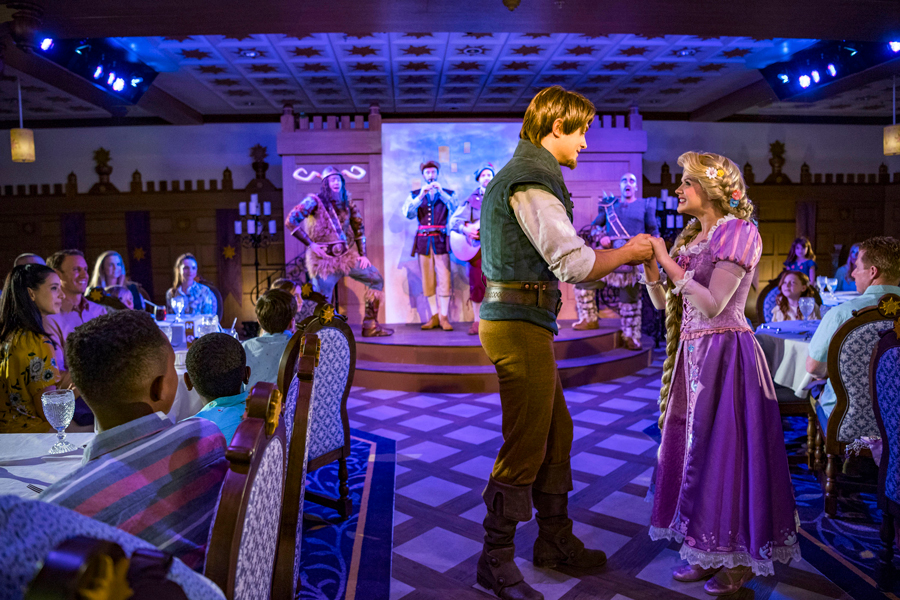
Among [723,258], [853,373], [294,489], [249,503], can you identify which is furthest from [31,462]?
[853,373]

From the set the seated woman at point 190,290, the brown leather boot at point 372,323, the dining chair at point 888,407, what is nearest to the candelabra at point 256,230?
the brown leather boot at point 372,323

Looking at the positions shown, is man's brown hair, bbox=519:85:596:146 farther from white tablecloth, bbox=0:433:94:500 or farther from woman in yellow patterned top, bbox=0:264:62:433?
woman in yellow patterned top, bbox=0:264:62:433

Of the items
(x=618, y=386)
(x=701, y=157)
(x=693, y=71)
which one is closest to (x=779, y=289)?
→ (x=618, y=386)

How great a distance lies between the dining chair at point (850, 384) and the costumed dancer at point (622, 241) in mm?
3678

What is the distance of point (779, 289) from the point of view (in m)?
4.57

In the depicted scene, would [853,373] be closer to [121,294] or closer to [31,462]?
[31,462]

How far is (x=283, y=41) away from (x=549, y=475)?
5.93m

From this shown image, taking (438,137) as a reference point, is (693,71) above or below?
above

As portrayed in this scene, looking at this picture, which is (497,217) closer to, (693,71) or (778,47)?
(778,47)

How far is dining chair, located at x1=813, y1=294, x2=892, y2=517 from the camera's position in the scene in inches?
91.7

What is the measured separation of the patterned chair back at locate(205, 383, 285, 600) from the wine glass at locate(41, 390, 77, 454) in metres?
0.97

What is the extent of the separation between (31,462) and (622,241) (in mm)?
5601

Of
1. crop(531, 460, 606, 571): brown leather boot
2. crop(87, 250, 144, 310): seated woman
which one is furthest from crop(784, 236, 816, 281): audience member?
crop(87, 250, 144, 310): seated woman

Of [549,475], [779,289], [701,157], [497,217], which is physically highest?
[701,157]
